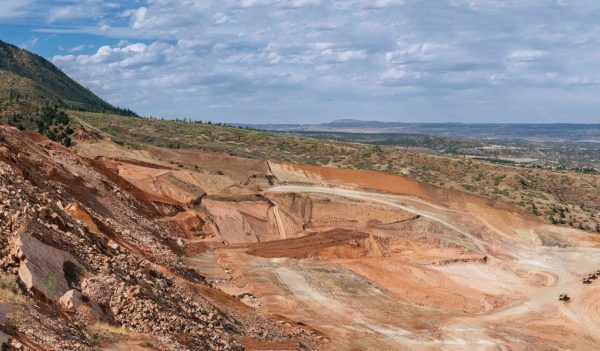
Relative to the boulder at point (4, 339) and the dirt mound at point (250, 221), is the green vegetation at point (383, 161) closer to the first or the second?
the dirt mound at point (250, 221)

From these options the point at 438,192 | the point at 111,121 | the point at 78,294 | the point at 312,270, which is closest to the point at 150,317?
the point at 78,294

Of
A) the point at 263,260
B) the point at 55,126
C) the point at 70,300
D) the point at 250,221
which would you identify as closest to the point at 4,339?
the point at 70,300

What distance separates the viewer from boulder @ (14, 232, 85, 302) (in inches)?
618

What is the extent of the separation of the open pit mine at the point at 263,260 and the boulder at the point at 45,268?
53mm

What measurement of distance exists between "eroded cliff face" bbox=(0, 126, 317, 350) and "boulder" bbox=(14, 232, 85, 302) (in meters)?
0.03

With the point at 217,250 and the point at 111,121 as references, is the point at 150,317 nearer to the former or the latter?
the point at 217,250

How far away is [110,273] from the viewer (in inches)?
762

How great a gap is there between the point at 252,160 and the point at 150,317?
147 ft

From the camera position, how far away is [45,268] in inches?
658

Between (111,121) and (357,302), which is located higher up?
(111,121)

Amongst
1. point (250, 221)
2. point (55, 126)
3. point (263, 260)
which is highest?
point (55, 126)

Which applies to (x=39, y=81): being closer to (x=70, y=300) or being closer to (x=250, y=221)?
(x=250, y=221)

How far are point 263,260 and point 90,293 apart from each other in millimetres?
23340

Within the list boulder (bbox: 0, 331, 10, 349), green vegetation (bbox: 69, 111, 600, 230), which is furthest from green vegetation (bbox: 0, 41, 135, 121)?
boulder (bbox: 0, 331, 10, 349)
